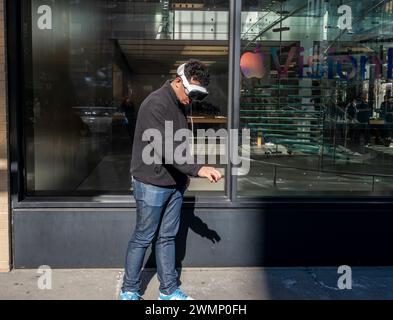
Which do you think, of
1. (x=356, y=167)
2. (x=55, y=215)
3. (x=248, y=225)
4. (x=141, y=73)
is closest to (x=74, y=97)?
(x=141, y=73)

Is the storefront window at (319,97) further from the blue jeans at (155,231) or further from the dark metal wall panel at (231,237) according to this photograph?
the blue jeans at (155,231)

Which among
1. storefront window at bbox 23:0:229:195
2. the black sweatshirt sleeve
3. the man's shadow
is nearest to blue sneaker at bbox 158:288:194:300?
the man's shadow

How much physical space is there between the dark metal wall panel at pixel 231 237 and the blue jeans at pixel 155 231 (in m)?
0.81

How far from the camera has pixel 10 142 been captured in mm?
4566

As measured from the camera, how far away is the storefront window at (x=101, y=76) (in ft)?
16.3

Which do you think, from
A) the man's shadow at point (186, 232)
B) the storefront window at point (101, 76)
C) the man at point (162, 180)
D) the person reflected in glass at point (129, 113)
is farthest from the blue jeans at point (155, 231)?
the person reflected in glass at point (129, 113)

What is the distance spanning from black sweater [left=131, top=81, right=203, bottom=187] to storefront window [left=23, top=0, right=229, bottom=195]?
1222 mm

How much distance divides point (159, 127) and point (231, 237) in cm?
161

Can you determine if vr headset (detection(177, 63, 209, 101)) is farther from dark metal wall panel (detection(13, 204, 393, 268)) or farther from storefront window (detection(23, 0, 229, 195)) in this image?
dark metal wall panel (detection(13, 204, 393, 268))

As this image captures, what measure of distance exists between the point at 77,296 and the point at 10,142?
4.84ft

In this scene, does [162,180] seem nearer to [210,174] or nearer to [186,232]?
[210,174]

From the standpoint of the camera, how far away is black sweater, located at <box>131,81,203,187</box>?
3.64 meters

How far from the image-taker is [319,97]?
600 cm

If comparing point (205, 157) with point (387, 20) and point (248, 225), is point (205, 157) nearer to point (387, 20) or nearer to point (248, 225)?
point (248, 225)
